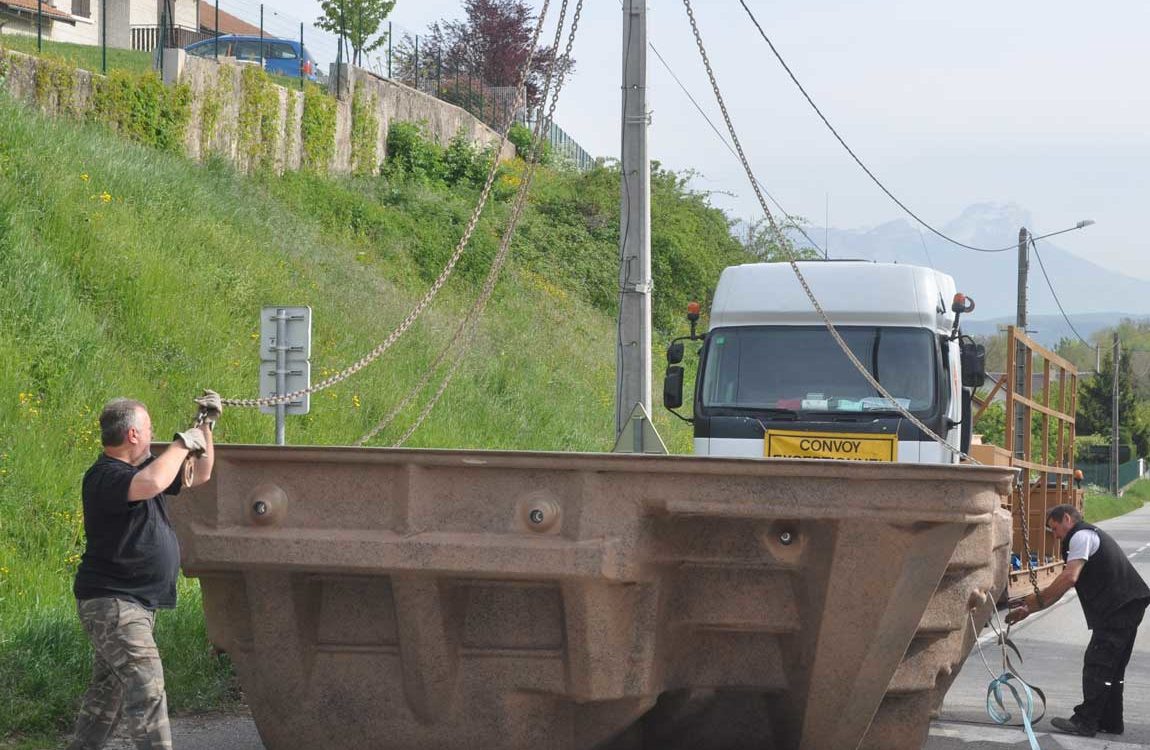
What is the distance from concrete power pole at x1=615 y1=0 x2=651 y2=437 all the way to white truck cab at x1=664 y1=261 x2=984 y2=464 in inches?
61.9

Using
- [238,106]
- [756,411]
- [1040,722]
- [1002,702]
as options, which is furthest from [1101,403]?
[1002,702]

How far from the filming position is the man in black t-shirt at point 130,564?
5695 mm

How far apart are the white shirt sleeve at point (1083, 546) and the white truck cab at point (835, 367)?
1693mm

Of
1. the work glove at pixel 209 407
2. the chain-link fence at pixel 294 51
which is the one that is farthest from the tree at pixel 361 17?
the work glove at pixel 209 407

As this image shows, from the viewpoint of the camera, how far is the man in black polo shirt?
8.98 meters

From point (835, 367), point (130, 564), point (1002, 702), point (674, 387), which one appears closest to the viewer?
point (130, 564)

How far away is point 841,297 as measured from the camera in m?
11.8

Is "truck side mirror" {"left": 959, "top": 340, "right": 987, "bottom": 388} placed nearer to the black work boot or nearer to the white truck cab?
the white truck cab

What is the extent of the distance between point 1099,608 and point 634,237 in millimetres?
5907

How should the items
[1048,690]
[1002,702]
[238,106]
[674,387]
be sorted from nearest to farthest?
[1002,702] → [1048,690] → [674,387] → [238,106]

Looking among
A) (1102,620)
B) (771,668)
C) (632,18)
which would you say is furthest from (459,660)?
(632,18)

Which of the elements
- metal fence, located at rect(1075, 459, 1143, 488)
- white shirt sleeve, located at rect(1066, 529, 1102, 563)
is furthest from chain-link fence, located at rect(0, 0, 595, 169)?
metal fence, located at rect(1075, 459, 1143, 488)

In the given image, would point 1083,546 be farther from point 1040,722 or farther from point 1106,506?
point 1106,506

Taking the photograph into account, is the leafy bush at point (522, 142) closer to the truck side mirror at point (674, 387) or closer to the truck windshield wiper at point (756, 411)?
the truck side mirror at point (674, 387)
